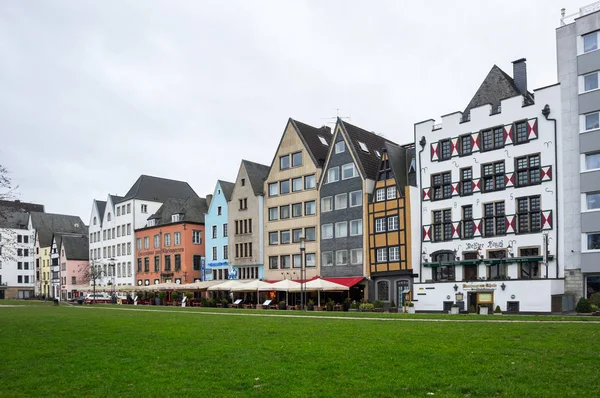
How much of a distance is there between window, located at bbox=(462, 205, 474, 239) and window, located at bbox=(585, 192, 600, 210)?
8906 millimetres

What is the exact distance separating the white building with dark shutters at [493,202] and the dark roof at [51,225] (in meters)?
96.8

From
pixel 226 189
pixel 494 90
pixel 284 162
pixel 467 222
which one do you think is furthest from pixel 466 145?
pixel 226 189

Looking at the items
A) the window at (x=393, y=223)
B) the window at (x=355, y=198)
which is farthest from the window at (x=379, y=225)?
the window at (x=355, y=198)

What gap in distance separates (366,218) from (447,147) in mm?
10001

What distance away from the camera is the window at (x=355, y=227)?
Answer: 55875mm

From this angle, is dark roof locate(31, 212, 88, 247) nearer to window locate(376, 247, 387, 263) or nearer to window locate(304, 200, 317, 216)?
window locate(304, 200, 317, 216)

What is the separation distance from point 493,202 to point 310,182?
20.7m

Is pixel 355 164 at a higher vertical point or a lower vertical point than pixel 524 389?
higher

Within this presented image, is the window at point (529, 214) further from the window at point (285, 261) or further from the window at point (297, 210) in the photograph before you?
the window at point (285, 261)

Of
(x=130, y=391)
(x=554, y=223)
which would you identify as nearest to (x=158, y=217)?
(x=554, y=223)

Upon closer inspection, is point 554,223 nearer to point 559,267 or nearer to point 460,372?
point 559,267

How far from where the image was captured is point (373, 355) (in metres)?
15.3

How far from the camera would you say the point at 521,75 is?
48750mm

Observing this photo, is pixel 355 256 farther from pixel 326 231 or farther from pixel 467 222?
pixel 467 222
